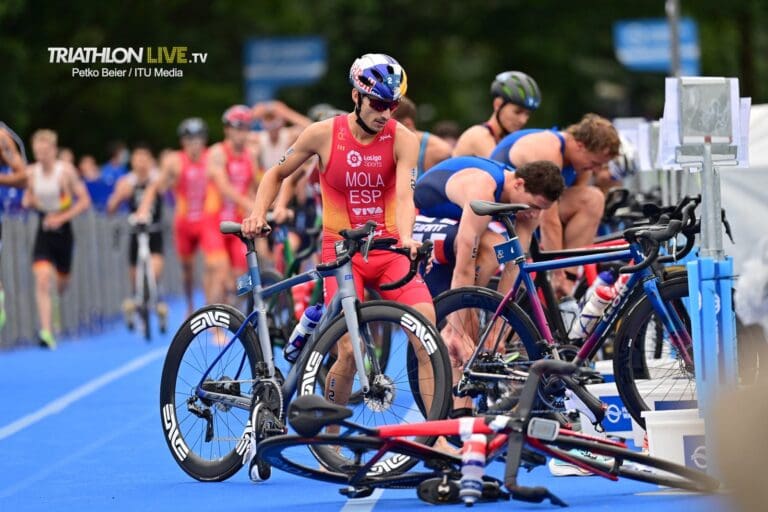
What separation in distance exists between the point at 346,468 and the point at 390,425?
323mm

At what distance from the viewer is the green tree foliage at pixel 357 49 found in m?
38.5

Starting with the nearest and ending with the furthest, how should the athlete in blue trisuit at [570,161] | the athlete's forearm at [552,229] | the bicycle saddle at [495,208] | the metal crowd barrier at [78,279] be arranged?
1. the bicycle saddle at [495,208]
2. the athlete in blue trisuit at [570,161]
3. the athlete's forearm at [552,229]
4. the metal crowd barrier at [78,279]

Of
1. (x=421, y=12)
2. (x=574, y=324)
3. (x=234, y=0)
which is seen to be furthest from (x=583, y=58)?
(x=574, y=324)

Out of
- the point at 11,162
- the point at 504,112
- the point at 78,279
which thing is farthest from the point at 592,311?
the point at 78,279

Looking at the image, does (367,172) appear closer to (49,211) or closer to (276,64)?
(49,211)

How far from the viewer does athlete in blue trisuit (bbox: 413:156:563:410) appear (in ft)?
36.2

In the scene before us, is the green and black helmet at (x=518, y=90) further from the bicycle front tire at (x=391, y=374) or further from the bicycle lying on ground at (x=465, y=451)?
the bicycle lying on ground at (x=465, y=451)

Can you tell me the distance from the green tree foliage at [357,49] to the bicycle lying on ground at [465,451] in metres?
25.7

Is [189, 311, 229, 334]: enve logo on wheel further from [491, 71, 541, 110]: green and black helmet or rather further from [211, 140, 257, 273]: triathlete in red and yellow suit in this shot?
[211, 140, 257, 273]: triathlete in red and yellow suit

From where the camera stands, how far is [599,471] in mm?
8953

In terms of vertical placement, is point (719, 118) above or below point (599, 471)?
above

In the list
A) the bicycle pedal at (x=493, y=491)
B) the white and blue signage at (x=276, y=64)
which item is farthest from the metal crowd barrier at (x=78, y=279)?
the bicycle pedal at (x=493, y=491)

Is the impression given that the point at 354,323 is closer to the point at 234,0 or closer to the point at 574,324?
the point at 574,324

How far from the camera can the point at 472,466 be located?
28.4ft
